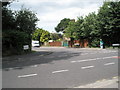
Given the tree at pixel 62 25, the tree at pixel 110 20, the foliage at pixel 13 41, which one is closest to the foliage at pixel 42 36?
the tree at pixel 62 25

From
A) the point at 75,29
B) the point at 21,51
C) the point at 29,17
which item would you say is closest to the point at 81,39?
the point at 75,29

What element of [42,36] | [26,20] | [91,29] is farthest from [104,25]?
[42,36]

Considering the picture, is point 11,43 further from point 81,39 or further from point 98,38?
point 81,39

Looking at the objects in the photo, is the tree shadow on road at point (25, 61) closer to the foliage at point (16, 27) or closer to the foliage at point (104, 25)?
the foliage at point (16, 27)

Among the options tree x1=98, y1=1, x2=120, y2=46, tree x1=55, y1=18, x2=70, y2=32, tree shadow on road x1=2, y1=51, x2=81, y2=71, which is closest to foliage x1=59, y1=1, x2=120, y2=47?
tree x1=98, y1=1, x2=120, y2=46

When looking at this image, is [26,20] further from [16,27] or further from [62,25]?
[62,25]

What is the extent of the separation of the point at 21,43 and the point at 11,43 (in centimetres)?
124

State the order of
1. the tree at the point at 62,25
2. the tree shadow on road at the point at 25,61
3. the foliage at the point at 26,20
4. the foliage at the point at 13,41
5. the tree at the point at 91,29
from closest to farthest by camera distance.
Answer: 1. the tree shadow on road at the point at 25,61
2. the foliage at the point at 13,41
3. the foliage at the point at 26,20
4. the tree at the point at 91,29
5. the tree at the point at 62,25

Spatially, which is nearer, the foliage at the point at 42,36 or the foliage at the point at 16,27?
the foliage at the point at 16,27

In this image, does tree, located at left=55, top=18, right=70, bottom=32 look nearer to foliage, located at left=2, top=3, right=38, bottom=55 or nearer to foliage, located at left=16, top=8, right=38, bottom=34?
foliage, located at left=16, top=8, right=38, bottom=34

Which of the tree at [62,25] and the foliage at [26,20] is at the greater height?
the tree at [62,25]

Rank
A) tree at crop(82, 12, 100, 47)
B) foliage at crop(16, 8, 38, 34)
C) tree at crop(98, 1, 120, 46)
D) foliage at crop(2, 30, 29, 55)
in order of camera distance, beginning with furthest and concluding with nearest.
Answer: tree at crop(82, 12, 100, 47) → tree at crop(98, 1, 120, 46) → foliage at crop(16, 8, 38, 34) → foliage at crop(2, 30, 29, 55)

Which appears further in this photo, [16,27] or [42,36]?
[42,36]

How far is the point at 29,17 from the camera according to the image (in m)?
23.5
